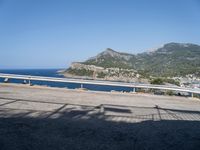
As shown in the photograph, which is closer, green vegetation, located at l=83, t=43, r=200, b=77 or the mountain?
the mountain

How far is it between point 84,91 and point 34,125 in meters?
10.3

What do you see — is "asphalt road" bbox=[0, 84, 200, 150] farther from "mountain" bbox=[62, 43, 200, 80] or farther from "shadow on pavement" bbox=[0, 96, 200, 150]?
"mountain" bbox=[62, 43, 200, 80]

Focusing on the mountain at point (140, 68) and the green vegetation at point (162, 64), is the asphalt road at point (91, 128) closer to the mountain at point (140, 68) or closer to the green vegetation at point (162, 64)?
the mountain at point (140, 68)

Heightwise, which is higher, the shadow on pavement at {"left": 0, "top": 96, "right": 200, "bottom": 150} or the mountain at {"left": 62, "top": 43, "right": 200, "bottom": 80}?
the mountain at {"left": 62, "top": 43, "right": 200, "bottom": 80}

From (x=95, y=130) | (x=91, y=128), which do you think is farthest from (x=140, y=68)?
(x=95, y=130)

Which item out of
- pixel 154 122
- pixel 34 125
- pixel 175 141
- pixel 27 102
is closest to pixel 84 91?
pixel 27 102

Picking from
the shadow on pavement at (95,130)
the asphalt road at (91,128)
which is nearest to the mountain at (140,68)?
the asphalt road at (91,128)

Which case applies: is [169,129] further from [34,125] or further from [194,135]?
[34,125]

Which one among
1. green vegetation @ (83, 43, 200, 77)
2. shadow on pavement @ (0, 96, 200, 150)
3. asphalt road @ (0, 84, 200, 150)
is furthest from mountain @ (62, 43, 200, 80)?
shadow on pavement @ (0, 96, 200, 150)

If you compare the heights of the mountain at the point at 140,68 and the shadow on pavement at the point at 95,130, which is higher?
the mountain at the point at 140,68

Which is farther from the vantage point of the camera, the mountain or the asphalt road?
the mountain

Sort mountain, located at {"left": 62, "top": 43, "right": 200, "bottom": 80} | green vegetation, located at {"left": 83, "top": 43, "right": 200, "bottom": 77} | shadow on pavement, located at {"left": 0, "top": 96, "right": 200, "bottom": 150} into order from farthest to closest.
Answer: green vegetation, located at {"left": 83, "top": 43, "right": 200, "bottom": 77} < mountain, located at {"left": 62, "top": 43, "right": 200, "bottom": 80} < shadow on pavement, located at {"left": 0, "top": 96, "right": 200, "bottom": 150}

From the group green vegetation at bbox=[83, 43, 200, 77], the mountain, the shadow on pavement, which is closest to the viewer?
the shadow on pavement

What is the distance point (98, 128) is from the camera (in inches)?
320
